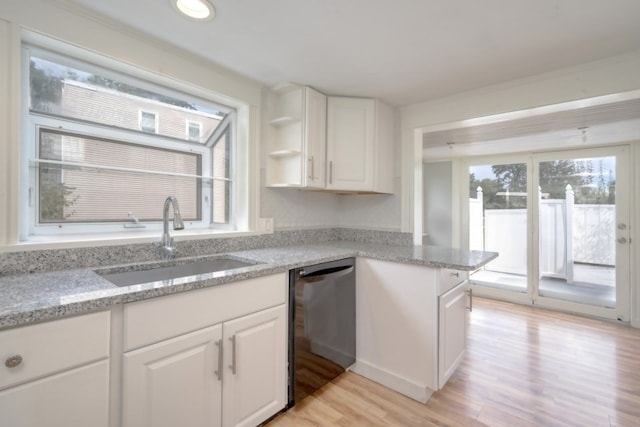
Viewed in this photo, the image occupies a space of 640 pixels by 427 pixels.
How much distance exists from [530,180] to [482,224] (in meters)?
0.77

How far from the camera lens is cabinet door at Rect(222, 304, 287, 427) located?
1311mm

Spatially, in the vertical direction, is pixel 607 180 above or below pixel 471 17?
below

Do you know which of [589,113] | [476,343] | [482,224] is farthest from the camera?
[482,224]

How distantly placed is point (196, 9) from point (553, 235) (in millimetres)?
4169

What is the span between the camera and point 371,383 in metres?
1.92

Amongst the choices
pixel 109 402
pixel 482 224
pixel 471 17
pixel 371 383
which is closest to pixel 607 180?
pixel 482 224

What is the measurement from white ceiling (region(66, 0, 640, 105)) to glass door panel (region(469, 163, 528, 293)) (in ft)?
7.08

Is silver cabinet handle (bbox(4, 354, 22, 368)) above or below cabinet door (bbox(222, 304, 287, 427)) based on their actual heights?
above

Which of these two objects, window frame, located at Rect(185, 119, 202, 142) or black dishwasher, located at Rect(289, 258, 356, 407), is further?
window frame, located at Rect(185, 119, 202, 142)

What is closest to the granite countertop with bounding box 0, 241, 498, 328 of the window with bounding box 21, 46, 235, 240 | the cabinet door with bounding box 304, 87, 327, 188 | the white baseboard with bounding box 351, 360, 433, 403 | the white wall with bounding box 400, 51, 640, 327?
the window with bounding box 21, 46, 235, 240

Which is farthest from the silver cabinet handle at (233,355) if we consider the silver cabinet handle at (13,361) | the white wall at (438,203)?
the white wall at (438,203)

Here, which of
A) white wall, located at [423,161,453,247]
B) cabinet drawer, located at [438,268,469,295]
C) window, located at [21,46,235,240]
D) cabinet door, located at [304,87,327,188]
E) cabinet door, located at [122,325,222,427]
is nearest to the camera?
cabinet door, located at [122,325,222,427]

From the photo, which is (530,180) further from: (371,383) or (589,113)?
(371,383)

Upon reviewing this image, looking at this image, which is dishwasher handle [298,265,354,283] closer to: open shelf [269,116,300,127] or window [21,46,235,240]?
window [21,46,235,240]
